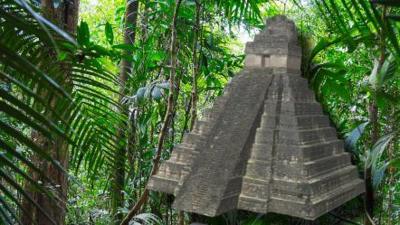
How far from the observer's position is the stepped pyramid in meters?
3.67

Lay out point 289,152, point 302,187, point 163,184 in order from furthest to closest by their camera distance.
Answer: point 163,184, point 289,152, point 302,187

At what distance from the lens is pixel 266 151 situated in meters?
3.88

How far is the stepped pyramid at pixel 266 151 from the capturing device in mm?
3666

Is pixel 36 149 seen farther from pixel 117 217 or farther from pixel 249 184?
pixel 117 217

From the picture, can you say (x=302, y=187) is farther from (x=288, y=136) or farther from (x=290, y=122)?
(x=290, y=122)

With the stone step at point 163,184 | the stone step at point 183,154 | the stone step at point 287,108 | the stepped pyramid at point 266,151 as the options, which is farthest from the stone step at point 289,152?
the stone step at point 163,184

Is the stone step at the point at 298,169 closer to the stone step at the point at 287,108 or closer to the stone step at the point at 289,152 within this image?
the stone step at the point at 289,152

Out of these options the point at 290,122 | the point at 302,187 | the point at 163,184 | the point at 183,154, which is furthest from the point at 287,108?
the point at 163,184

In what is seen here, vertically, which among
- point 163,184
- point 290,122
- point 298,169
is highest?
point 290,122

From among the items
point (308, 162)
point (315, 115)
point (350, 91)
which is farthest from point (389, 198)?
point (308, 162)

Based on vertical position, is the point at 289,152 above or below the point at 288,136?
below

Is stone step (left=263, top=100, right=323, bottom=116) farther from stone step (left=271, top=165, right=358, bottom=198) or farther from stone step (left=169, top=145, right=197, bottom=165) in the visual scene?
stone step (left=169, top=145, right=197, bottom=165)

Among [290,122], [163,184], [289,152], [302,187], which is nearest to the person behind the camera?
[302,187]

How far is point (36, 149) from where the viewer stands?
460 millimetres
